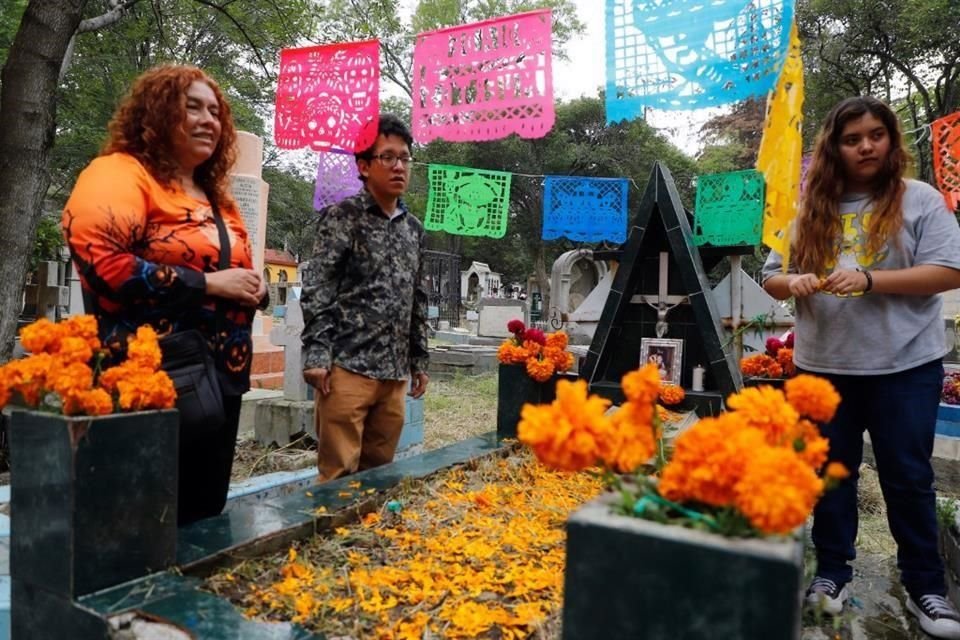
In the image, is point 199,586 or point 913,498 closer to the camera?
point 199,586

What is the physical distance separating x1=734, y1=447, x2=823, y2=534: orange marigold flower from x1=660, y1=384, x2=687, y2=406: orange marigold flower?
9.73 feet

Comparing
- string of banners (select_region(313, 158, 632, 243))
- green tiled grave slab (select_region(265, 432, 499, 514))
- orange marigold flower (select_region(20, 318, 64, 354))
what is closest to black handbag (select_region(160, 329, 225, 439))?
orange marigold flower (select_region(20, 318, 64, 354))

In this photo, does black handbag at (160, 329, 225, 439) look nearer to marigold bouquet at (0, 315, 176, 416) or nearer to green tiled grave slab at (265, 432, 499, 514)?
marigold bouquet at (0, 315, 176, 416)

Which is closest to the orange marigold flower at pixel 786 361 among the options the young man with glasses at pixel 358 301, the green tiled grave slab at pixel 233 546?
the green tiled grave slab at pixel 233 546

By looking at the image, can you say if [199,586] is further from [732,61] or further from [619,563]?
[732,61]

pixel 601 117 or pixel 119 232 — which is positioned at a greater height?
pixel 601 117

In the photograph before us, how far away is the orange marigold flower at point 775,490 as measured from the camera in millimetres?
841

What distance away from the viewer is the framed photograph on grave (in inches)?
159

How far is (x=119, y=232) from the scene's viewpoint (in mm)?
1637

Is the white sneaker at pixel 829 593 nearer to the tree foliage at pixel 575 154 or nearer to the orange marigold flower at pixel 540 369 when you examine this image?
the orange marigold flower at pixel 540 369

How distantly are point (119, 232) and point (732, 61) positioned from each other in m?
2.91

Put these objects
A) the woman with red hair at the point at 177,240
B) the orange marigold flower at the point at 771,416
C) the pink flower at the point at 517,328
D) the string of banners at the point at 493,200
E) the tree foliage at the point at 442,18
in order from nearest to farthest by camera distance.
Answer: the orange marigold flower at the point at 771,416, the woman with red hair at the point at 177,240, the pink flower at the point at 517,328, the string of banners at the point at 493,200, the tree foliage at the point at 442,18

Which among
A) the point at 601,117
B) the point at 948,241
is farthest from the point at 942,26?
the point at 948,241

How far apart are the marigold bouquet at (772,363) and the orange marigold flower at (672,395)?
1.37 feet
